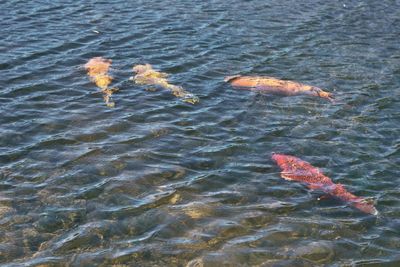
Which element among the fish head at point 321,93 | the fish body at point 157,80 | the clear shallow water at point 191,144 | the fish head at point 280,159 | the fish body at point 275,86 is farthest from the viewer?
the fish body at point 275,86

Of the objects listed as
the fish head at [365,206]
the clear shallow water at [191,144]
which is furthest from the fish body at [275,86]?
the fish head at [365,206]

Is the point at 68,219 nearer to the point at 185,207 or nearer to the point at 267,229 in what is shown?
the point at 185,207

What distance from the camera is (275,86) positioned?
13.0 m

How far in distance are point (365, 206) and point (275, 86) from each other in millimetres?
5121

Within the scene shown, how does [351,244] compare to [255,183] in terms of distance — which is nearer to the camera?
[351,244]

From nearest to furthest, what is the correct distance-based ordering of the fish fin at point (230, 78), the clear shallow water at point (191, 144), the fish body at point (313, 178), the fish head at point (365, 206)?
the clear shallow water at point (191, 144) < the fish head at point (365, 206) < the fish body at point (313, 178) < the fish fin at point (230, 78)

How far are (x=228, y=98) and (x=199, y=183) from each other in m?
3.88

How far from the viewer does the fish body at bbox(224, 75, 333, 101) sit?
12.8m

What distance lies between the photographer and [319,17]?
1884cm

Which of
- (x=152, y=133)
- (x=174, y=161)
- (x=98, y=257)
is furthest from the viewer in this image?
(x=152, y=133)

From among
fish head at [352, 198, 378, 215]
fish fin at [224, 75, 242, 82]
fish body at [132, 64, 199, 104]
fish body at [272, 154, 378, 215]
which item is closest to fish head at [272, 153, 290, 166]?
fish body at [272, 154, 378, 215]

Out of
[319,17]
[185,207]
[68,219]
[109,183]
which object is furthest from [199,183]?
[319,17]

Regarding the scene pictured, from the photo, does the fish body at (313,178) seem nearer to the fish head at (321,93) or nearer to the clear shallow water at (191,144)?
the clear shallow water at (191,144)

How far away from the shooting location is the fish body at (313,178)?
8.58m
